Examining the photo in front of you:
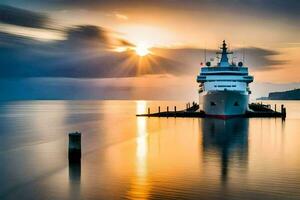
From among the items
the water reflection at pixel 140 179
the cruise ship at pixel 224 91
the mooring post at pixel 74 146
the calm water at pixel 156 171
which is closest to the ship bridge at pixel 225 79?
the cruise ship at pixel 224 91

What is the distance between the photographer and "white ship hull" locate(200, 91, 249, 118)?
6812 cm

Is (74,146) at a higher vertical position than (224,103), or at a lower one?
lower

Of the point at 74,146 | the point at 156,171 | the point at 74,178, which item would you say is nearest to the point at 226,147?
the point at 156,171

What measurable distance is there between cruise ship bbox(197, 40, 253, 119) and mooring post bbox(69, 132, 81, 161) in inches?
1735

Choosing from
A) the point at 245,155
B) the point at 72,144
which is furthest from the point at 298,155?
the point at 72,144

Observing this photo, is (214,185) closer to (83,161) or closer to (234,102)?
(83,161)

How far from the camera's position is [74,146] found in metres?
26.3

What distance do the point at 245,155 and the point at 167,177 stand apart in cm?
1145

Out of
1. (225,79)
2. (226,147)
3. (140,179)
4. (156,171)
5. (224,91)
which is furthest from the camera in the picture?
Result: (225,79)

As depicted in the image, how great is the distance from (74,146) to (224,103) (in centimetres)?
4606

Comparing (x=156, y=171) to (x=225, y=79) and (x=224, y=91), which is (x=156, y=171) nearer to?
(x=224, y=91)

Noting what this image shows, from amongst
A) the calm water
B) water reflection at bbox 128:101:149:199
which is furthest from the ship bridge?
water reflection at bbox 128:101:149:199

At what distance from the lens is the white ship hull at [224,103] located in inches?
2682

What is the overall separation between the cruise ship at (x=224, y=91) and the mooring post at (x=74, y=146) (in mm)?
44058
